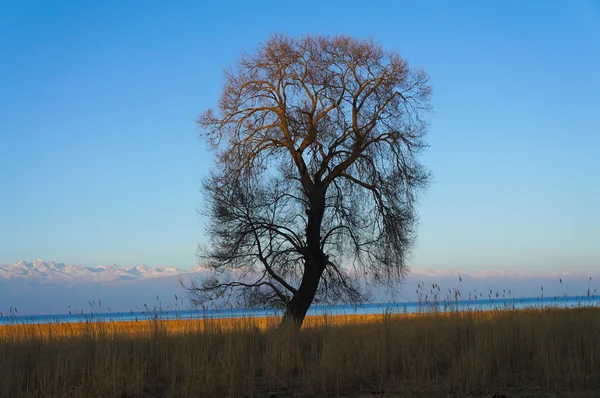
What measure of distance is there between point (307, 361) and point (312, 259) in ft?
23.0

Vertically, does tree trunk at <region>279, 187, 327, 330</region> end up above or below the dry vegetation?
above

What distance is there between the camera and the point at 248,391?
887 cm

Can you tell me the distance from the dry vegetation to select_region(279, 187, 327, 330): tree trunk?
4326 millimetres

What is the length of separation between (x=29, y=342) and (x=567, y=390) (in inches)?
365

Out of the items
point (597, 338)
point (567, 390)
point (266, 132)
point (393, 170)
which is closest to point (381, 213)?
point (393, 170)

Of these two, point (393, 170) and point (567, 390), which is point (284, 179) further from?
point (567, 390)

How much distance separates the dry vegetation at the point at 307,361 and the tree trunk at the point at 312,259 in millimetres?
4326

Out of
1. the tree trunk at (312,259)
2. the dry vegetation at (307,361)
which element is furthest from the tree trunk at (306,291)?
the dry vegetation at (307,361)

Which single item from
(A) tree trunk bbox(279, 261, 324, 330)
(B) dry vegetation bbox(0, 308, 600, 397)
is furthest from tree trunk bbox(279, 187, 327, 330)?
(B) dry vegetation bbox(0, 308, 600, 397)

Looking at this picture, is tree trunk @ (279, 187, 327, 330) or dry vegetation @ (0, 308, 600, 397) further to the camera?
tree trunk @ (279, 187, 327, 330)

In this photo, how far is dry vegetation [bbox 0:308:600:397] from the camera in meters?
8.73

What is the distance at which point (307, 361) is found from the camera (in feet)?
33.3

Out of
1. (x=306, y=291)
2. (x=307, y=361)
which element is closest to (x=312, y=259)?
(x=306, y=291)

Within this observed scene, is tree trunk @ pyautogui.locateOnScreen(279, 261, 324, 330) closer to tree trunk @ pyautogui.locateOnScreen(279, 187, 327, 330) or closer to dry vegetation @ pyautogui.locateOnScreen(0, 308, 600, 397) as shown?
tree trunk @ pyautogui.locateOnScreen(279, 187, 327, 330)
